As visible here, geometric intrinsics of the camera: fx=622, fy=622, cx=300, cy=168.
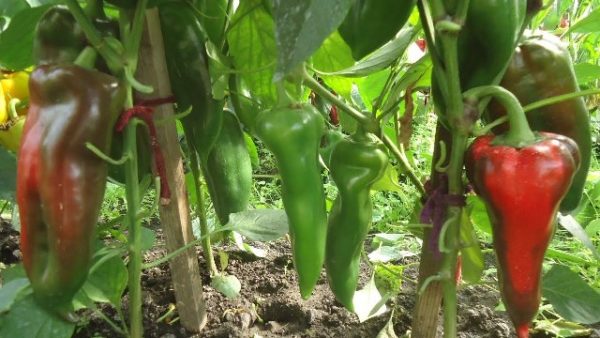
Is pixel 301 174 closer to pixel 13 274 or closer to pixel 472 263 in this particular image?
pixel 472 263

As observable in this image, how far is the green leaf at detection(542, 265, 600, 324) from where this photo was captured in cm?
80

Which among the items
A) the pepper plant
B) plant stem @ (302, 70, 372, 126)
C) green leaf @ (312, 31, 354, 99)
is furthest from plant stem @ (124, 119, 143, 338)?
green leaf @ (312, 31, 354, 99)

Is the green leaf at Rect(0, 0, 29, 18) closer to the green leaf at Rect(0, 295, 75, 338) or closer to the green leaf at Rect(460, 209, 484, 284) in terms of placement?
the green leaf at Rect(0, 295, 75, 338)

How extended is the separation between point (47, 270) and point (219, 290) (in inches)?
20.2

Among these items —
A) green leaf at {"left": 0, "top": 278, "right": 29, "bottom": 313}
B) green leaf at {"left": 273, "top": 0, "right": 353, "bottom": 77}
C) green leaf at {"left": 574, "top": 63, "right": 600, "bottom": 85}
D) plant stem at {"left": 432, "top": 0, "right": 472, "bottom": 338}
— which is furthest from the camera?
green leaf at {"left": 574, "top": 63, "right": 600, "bottom": 85}

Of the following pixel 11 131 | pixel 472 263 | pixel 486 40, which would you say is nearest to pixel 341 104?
pixel 486 40

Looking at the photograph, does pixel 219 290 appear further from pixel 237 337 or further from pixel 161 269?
pixel 161 269

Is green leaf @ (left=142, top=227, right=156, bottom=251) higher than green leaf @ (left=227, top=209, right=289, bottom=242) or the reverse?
the reverse

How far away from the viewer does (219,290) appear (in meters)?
1.13

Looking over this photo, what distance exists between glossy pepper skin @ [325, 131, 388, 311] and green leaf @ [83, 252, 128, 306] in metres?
0.28

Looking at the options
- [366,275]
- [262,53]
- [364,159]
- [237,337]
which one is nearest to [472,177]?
[364,159]

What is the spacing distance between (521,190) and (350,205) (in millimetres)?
279

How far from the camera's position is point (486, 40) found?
629mm

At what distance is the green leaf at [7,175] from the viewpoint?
2.71 ft
